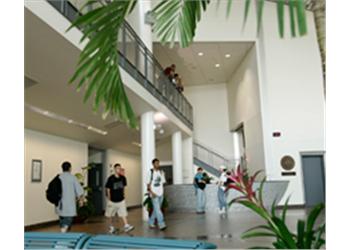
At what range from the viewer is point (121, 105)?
6.22 feet

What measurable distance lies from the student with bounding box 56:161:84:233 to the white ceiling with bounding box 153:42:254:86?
1038 cm

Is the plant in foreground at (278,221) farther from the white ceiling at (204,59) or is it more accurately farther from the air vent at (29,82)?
the white ceiling at (204,59)

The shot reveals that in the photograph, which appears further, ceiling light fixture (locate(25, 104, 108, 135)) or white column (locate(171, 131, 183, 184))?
white column (locate(171, 131, 183, 184))

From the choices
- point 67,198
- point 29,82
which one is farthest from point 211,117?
point 67,198

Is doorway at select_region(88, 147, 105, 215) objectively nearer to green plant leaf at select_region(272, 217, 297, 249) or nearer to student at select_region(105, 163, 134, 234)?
student at select_region(105, 163, 134, 234)

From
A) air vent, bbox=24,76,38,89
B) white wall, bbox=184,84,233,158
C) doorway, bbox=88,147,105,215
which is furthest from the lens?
white wall, bbox=184,84,233,158

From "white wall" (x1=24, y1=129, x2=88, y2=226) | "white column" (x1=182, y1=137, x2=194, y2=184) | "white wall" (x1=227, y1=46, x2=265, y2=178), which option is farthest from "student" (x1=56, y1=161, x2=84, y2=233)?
"white column" (x1=182, y1=137, x2=194, y2=184)

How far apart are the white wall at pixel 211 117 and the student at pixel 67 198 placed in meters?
15.4

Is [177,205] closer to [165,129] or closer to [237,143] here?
[165,129]

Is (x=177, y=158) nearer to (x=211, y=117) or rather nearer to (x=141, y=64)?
(x=141, y=64)

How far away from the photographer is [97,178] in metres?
14.7

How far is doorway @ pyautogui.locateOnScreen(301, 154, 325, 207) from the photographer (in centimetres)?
1485

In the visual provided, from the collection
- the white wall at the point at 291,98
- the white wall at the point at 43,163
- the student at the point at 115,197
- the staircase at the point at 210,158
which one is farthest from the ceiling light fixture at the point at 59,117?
the staircase at the point at 210,158

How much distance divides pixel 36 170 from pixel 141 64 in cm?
422
